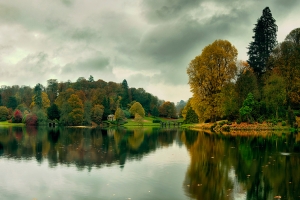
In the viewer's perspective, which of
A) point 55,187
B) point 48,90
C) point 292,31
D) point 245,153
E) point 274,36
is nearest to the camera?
point 55,187

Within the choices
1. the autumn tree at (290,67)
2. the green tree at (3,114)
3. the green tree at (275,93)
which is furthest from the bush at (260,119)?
the green tree at (3,114)

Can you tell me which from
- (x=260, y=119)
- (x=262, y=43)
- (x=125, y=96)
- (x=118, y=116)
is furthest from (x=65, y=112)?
(x=260, y=119)

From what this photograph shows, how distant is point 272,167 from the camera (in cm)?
1831

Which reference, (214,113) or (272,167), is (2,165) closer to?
(272,167)

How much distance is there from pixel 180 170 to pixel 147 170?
6.04 feet

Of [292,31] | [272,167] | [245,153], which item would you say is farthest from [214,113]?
[272,167]

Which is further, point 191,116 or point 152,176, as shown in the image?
point 191,116

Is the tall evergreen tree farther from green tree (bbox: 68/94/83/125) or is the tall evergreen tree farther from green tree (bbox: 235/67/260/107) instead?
green tree (bbox: 68/94/83/125)

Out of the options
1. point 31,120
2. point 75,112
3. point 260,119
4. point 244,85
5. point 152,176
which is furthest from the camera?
point 31,120

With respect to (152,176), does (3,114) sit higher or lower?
higher

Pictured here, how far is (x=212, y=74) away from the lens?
59.4 metres

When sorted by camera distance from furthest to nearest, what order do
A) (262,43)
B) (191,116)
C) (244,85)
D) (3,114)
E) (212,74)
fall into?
(3,114)
(191,116)
(262,43)
(212,74)
(244,85)

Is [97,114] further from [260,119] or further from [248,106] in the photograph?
[260,119]

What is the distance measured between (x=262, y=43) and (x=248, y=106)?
2016 centimetres
